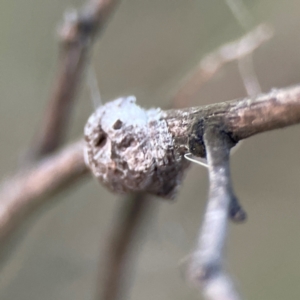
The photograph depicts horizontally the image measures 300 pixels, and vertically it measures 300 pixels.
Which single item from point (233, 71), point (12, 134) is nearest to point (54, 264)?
point (12, 134)

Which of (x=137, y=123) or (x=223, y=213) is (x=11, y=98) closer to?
(x=137, y=123)

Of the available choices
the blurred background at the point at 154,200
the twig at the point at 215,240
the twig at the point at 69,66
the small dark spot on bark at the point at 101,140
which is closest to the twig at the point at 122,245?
the blurred background at the point at 154,200

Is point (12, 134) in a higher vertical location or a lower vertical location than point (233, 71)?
higher

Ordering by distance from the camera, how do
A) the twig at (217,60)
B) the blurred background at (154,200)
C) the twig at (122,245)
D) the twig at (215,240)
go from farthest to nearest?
the blurred background at (154,200) < the twig at (122,245) < the twig at (217,60) < the twig at (215,240)

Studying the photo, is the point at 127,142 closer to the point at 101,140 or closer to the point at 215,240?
the point at 101,140

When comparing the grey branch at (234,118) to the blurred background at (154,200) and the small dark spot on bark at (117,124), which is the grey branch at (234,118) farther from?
the blurred background at (154,200)

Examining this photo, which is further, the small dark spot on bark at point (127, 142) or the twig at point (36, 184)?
the twig at point (36, 184)

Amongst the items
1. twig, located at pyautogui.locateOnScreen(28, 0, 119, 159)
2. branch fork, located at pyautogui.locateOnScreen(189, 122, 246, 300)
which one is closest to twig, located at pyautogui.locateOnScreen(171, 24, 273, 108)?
twig, located at pyautogui.locateOnScreen(28, 0, 119, 159)
